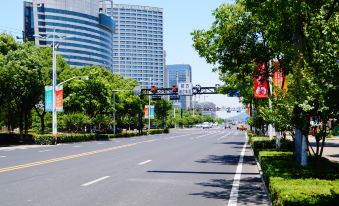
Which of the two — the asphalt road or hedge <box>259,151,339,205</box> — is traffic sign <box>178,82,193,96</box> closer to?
the asphalt road

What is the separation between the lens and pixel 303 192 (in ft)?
27.8

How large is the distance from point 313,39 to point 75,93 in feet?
149

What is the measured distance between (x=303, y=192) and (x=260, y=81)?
15083 mm

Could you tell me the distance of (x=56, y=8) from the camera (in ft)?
556

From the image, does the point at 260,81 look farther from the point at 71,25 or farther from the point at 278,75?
the point at 71,25

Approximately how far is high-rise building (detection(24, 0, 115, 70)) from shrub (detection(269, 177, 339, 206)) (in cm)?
15884

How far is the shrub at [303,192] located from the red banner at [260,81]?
12704 millimetres

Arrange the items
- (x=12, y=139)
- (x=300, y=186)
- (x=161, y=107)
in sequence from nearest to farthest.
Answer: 1. (x=300, y=186)
2. (x=12, y=139)
3. (x=161, y=107)

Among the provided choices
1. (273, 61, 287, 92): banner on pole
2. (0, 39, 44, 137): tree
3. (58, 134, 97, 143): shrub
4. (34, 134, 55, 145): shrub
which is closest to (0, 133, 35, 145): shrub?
(0, 39, 44, 137): tree

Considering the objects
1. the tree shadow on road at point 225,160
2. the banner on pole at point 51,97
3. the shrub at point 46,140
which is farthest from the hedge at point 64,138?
the tree shadow on road at point 225,160

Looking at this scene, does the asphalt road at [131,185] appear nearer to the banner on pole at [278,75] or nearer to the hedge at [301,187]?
the hedge at [301,187]

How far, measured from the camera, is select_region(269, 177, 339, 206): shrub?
7.63 m

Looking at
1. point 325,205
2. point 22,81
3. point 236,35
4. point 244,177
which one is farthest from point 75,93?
point 325,205

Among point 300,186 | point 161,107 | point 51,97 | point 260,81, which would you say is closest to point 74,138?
point 51,97
